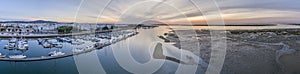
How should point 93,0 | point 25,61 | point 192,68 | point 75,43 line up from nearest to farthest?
point 93,0, point 192,68, point 25,61, point 75,43

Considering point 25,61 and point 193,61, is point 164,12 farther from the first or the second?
point 25,61

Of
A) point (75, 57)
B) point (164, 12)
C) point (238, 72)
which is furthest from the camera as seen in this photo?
point (75, 57)

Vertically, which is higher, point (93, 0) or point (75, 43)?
point (93, 0)

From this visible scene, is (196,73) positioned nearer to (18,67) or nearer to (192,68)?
(192,68)

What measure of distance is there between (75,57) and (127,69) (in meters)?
7.22

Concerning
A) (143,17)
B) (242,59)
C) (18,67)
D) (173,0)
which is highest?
(173,0)

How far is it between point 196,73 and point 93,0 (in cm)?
466

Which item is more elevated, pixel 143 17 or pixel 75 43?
pixel 143 17

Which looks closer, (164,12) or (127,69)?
(164,12)

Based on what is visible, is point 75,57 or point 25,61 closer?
point 25,61

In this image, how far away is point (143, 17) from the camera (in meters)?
4.66

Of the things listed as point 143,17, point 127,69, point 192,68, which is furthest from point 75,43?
point 143,17

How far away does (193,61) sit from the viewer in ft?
32.2

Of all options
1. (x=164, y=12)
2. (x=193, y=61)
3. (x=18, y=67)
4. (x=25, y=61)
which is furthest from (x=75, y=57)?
(x=164, y=12)
